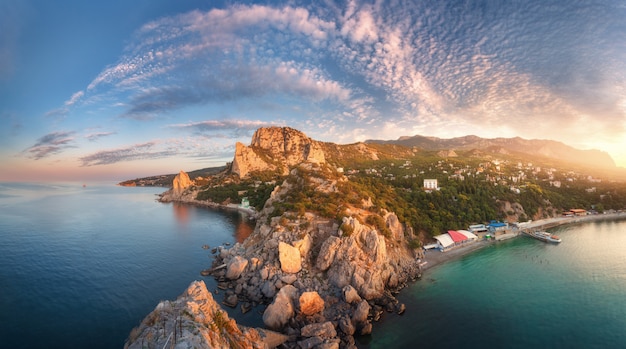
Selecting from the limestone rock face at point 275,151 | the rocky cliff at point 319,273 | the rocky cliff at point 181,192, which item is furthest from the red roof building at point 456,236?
the rocky cliff at point 181,192

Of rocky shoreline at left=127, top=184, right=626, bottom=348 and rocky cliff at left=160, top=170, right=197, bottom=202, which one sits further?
rocky cliff at left=160, top=170, right=197, bottom=202

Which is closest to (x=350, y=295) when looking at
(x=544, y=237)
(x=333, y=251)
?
(x=333, y=251)

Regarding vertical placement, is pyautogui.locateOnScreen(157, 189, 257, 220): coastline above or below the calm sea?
above

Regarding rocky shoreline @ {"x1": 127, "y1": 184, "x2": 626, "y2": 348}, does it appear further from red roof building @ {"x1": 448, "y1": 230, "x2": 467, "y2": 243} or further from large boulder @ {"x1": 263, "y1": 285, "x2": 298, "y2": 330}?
red roof building @ {"x1": 448, "y1": 230, "x2": 467, "y2": 243}

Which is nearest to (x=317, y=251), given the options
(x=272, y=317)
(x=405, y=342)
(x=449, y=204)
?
(x=272, y=317)

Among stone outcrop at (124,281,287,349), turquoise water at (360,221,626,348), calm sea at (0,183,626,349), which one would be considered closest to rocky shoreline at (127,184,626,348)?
stone outcrop at (124,281,287,349)

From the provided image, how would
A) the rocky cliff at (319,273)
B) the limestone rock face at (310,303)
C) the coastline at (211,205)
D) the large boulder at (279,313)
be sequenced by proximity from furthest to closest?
the coastline at (211,205), the limestone rock face at (310,303), the rocky cliff at (319,273), the large boulder at (279,313)

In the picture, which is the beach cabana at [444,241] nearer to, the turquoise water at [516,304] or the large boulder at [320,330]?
the turquoise water at [516,304]
